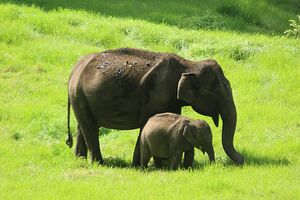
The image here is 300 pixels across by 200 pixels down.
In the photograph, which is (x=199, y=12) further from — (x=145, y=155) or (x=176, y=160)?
(x=176, y=160)

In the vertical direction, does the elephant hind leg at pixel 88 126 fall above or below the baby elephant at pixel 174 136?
below

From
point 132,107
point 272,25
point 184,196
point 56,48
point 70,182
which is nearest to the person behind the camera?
point 184,196

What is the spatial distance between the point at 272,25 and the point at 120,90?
41.6 ft

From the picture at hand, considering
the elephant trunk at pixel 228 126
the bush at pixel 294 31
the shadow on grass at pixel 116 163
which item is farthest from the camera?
the bush at pixel 294 31

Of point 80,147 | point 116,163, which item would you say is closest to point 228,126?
point 116,163

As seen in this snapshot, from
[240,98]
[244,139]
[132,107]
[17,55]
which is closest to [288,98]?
[240,98]

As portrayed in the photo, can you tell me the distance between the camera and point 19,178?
12.1 meters

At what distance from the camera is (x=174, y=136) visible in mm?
12188

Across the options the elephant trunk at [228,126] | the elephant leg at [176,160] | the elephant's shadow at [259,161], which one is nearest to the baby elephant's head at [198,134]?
the elephant leg at [176,160]

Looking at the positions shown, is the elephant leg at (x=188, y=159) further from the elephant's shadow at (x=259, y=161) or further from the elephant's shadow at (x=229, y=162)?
the elephant's shadow at (x=259, y=161)

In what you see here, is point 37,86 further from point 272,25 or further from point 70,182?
point 272,25

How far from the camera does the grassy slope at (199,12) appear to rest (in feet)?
78.4

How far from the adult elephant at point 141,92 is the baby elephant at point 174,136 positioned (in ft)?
1.28

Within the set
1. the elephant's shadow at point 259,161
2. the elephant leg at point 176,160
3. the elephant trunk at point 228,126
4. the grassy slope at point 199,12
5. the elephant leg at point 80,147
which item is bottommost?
the elephant leg at point 80,147
